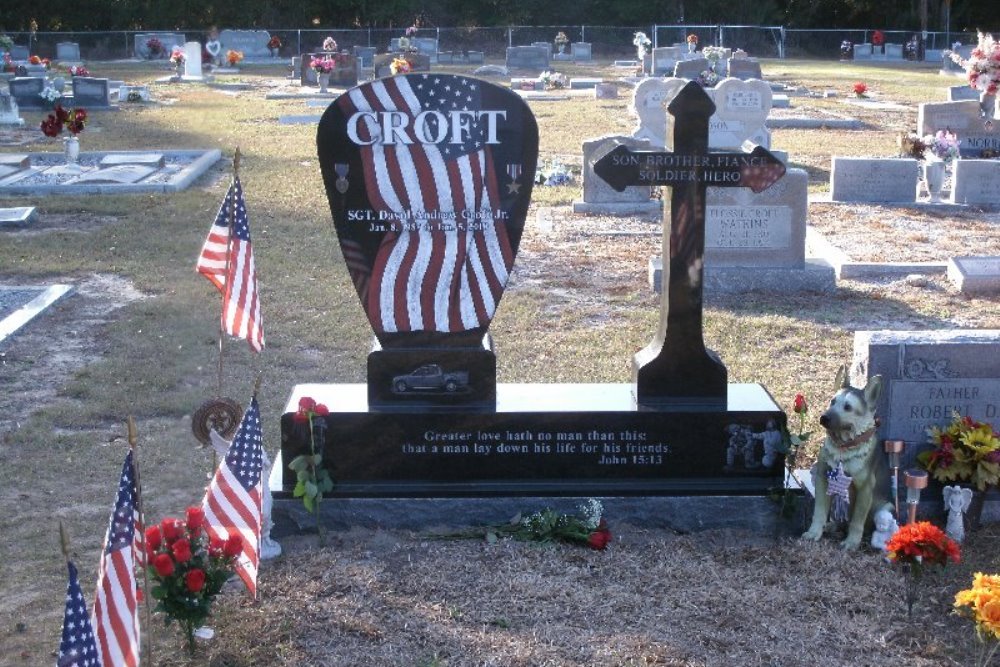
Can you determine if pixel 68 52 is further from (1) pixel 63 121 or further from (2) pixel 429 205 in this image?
(2) pixel 429 205

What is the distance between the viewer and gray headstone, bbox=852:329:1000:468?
639cm

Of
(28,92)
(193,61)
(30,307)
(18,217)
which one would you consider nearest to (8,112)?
(28,92)

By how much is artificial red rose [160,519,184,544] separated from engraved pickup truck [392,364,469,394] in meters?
1.62

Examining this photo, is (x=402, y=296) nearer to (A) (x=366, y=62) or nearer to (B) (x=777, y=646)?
(B) (x=777, y=646)

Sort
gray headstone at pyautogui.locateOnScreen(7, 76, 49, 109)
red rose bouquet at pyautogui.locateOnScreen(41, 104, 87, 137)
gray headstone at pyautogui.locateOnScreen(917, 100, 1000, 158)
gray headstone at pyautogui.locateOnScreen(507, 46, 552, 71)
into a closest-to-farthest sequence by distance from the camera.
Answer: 1. red rose bouquet at pyautogui.locateOnScreen(41, 104, 87, 137)
2. gray headstone at pyautogui.locateOnScreen(917, 100, 1000, 158)
3. gray headstone at pyautogui.locateOnScreen(7, 76, 49, 109)
4. gray headstone at pyautogui.locateOnScreen(507, 46, 552, 71)

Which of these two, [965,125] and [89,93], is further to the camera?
[89,93]

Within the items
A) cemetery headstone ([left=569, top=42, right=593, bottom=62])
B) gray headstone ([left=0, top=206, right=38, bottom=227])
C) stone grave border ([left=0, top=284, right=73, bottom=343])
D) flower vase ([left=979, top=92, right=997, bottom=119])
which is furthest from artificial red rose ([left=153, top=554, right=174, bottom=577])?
cemetery headstone ([left=569, top=42, right=593, bottom=62])

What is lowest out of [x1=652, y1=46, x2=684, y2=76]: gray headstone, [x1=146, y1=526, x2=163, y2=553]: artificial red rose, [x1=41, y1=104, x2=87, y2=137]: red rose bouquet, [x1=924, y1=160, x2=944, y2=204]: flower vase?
[x1=146, y1=526, x2=163, y2=553]: artificial red rose

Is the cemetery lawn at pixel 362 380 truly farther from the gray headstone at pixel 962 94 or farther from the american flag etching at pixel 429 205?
the gray headstone at pixel 962 94

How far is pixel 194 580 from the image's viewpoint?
16.1 feet

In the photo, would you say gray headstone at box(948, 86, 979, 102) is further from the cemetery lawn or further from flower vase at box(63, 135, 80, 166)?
flower vase at box(63, 135, 80, 166)

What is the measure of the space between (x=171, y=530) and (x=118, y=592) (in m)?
0.78

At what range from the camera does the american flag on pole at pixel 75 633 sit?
157 inches

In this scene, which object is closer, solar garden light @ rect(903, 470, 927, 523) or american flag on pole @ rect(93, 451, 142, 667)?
american flag on pole @ rect(93, 451, 142, 667)
